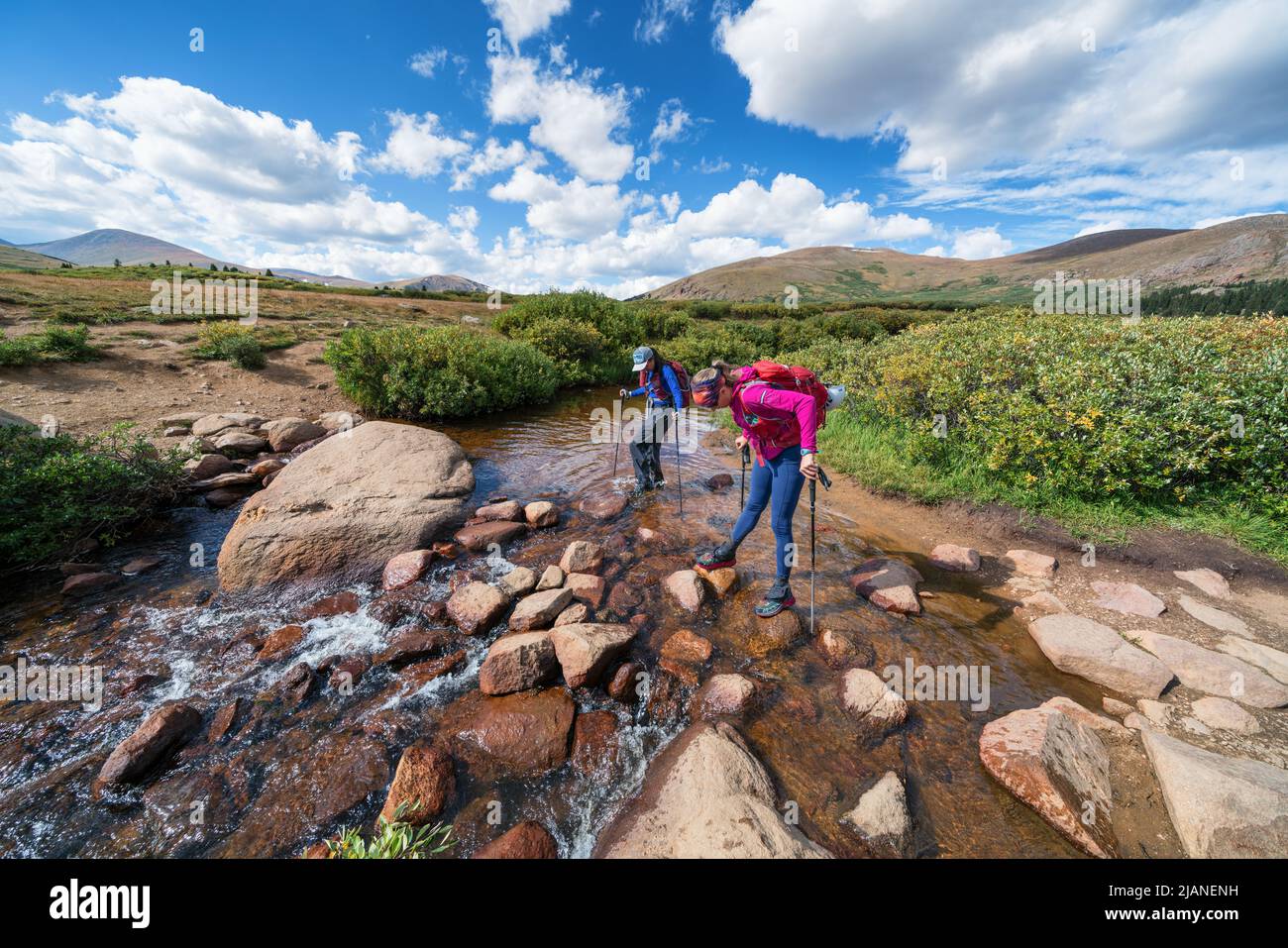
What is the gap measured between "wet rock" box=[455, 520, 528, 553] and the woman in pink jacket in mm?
4085

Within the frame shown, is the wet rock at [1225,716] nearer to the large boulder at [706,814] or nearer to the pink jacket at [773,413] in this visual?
the large boulder at [706,814]

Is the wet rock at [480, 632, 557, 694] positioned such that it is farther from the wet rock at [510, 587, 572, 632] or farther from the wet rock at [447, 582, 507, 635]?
the wet rock at [447, 582, 507, 635]

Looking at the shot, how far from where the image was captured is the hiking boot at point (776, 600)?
564cm

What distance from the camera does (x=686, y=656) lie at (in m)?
5.04

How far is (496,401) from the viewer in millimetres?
14867

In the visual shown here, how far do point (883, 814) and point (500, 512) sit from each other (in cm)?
676

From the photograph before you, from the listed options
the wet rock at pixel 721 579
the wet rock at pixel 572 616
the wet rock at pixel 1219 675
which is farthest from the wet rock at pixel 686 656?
the wet rock at pixel 1219 675

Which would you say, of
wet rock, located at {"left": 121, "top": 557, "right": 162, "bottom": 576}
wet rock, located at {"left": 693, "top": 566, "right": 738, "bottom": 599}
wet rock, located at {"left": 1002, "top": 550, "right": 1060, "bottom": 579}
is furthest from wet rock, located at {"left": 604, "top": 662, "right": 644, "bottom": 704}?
wet rock, located at {"left": 121, "top": 557, "right": 162, "bottom": 576}

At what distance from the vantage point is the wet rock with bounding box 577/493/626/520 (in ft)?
27.6

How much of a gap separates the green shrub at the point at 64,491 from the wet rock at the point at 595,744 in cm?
776

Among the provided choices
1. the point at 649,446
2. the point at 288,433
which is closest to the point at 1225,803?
the point at 649,446

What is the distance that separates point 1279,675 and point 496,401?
53.5 feet
